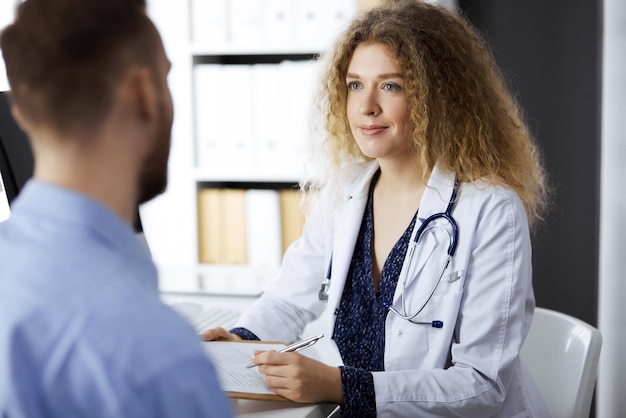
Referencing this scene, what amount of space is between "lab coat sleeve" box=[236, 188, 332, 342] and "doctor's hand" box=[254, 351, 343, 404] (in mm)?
372

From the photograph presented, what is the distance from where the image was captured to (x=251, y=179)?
2619mm

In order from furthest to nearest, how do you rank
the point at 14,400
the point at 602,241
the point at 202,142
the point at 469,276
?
the point at 202,142
the point at 602,241
the point at 469,276
the point at 14,400

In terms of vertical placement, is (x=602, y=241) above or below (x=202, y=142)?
below

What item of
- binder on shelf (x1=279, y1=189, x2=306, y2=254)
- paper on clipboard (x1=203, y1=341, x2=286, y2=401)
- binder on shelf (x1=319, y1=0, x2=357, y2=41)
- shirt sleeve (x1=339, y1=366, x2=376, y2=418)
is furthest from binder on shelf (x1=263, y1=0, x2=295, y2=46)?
shirt sleeve (x1=339, y1=366, x2=376, y2=418)

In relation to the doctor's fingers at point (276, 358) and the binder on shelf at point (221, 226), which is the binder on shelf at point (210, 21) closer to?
the binder on shelf at point (221, 226)

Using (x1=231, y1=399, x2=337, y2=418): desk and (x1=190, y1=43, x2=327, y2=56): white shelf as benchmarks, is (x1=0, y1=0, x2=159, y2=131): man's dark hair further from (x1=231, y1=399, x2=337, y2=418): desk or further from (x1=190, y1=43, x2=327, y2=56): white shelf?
(x1=190, y1=43, x2=327, y2=56): white shelf

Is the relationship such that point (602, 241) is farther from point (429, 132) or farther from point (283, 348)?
point (283, 348)

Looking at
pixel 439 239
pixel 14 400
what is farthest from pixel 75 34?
pixel 439 239

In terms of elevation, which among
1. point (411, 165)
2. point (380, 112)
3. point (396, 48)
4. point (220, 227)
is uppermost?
point (396, 48)

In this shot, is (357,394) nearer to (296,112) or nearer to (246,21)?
(296,112)

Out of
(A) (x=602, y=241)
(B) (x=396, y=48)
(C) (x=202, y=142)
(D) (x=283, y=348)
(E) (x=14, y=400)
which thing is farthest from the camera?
(C) (x=202, y=142)

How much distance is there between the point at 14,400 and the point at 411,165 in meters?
1.10

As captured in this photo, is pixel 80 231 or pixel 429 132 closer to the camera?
pixel 80 231

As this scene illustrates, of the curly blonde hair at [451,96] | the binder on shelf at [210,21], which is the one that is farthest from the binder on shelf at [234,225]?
the curly blonde hair at [451,96]
